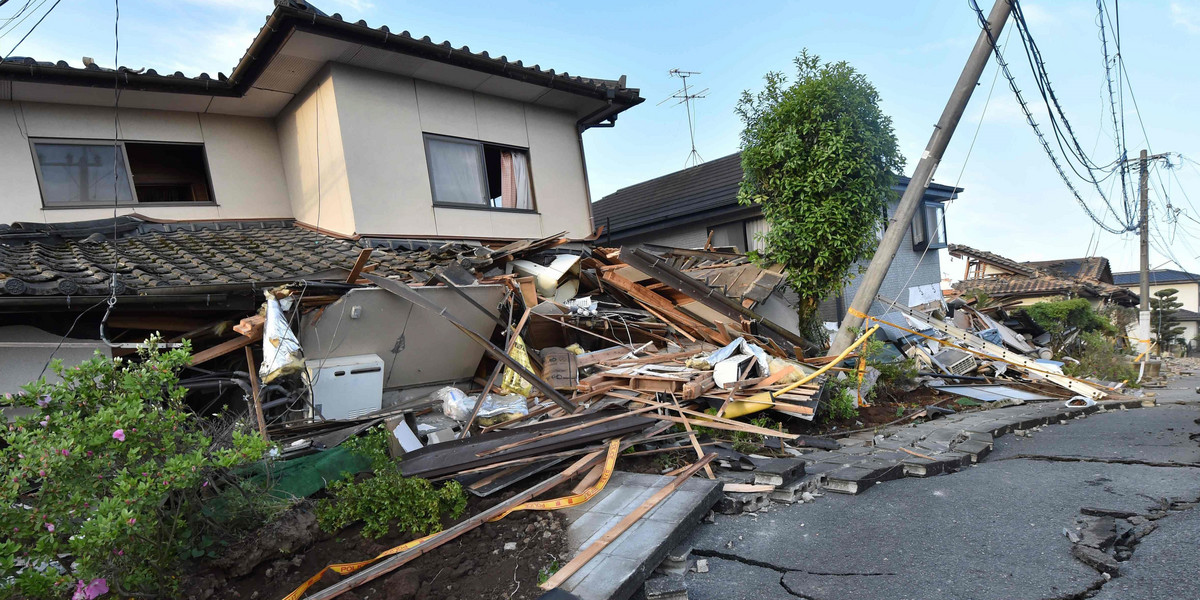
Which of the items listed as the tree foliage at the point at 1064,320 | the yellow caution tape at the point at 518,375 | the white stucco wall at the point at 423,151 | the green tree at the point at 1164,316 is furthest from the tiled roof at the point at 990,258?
the yellow caution tape at the point at 518,375

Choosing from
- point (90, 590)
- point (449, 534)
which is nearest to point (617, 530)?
point (449, 534)

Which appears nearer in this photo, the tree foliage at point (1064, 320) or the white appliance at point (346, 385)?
the white appliance at point (346, 385)

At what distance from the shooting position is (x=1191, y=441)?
6.46m

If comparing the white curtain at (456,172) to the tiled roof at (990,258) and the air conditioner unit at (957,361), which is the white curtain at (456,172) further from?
the tiled roof at (990,258)

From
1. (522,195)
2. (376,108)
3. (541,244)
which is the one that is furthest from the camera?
(522,195)

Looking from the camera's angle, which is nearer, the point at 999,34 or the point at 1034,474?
the point at 1034,474

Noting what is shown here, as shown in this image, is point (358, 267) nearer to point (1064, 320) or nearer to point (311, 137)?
point (311, 137)

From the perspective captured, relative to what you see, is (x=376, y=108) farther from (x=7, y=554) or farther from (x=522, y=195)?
(x=7, y=554)

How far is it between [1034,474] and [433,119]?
9.00 metres

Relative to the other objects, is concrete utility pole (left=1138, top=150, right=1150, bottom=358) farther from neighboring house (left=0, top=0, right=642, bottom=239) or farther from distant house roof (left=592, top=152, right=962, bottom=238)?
neighboring house (left=0, top=0, right=642, bottom=239)

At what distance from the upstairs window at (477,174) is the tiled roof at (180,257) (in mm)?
1480

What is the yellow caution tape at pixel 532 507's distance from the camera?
3541 mm

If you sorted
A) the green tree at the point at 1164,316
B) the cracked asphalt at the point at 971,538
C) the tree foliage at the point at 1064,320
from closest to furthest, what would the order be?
the cracked asphalt at the point at 971,538, the tree foliage at the point at 1064,320, the green tree at the point at 1164,316

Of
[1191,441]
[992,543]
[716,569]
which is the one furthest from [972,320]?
[716,569]
